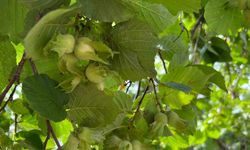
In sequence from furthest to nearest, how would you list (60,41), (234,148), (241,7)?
(234,148) → (241,7) → (60,41)

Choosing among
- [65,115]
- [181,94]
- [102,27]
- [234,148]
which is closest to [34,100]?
[65,115]

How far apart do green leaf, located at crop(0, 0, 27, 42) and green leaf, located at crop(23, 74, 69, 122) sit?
0.62 ft

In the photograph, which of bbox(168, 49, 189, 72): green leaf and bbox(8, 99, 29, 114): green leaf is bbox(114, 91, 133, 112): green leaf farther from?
bbox(8, 99, 29, 114): green leaf

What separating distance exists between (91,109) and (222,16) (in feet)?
1.70

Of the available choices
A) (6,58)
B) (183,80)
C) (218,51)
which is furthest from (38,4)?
(218,51)

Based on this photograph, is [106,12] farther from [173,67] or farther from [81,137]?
[173,67]

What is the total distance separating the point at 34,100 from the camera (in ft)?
2.80

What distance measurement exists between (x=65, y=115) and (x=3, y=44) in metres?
0.29

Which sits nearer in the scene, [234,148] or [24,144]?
[24,144]

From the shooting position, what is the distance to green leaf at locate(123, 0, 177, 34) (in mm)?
924

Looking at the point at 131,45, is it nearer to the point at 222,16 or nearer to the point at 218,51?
the point at 222,16

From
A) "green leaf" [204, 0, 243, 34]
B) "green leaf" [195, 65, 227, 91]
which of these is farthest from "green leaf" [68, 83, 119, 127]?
"green leaf" [204, 0, 243, 34]

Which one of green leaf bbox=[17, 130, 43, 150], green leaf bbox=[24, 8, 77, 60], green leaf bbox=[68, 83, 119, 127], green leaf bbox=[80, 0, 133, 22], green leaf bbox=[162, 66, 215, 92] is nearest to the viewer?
green leaf bbox=[24, 8, 77, 60]

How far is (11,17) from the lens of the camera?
1069 millimetres
